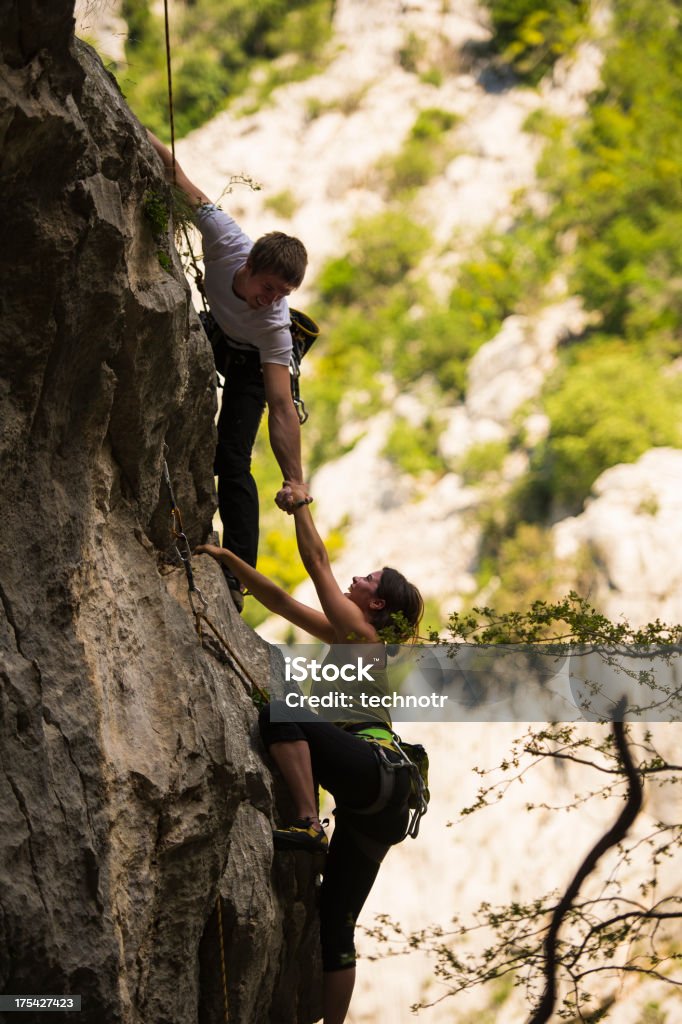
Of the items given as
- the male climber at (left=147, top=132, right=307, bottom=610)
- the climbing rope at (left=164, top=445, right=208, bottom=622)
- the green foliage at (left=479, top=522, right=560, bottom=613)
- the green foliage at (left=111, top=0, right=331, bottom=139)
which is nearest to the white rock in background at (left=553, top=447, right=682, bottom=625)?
the green foliage at (left=479, top=522, right=560, bottom=613)

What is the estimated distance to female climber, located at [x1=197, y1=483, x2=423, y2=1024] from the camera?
4.68 m

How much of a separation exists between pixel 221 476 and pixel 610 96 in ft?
112

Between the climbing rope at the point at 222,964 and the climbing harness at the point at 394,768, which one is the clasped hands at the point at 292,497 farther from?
the climbing rope at the point at 222,964

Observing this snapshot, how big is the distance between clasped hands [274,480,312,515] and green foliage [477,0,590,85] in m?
36.9

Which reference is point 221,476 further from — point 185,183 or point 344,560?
point 344,560

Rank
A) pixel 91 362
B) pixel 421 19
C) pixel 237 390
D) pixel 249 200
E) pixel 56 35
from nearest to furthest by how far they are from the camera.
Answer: pixel 56 35 → pixel 91 362 → pixel 237 390 → pixel 249 200 → pixel 421 19

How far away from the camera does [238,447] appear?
5.60 metres

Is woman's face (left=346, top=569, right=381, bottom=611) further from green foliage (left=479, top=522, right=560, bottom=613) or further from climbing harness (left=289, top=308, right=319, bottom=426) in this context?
green foliage (left=479, top=522, right=560, bottom=613)

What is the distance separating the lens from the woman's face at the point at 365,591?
490 centimetres

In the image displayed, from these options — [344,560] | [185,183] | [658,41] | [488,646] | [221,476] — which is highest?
[658,41]

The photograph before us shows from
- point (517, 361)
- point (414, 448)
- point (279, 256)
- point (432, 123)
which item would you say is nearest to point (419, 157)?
point (432, 123)

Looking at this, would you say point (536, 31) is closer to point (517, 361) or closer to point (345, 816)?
point (517, 361)

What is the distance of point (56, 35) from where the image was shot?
342cm

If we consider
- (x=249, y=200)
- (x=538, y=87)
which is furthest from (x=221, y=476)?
(x=538, y=87)
